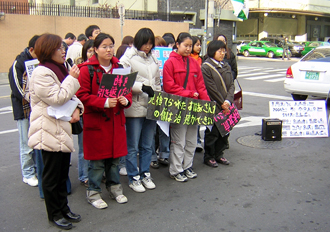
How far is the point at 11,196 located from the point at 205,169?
2.68 m

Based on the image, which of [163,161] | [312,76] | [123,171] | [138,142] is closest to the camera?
[138,142]

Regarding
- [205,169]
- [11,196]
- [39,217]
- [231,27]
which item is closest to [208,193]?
[205,169]

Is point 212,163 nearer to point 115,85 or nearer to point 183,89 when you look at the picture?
point 183,89

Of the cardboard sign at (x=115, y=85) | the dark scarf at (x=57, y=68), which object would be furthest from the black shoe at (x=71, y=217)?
the dark scarf at (x=57, y=68)

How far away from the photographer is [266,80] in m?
16.7

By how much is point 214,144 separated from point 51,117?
287 centimetres

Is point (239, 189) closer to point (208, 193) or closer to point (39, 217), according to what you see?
point (208, 193)

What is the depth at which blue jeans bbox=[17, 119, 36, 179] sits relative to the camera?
15.9 ft

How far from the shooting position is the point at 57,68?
3615mm

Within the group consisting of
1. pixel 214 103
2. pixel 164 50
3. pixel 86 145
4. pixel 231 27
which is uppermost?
pixel 231 27

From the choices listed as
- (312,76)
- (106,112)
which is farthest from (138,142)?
(312,76)

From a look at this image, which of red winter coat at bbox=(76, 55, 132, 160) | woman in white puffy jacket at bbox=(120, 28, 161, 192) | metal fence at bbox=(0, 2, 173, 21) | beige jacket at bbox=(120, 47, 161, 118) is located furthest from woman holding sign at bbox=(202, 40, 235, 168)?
metal fence at bbox=(0, 2, 173, 21)

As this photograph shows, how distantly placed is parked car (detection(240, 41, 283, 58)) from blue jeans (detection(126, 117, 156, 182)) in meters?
29.7

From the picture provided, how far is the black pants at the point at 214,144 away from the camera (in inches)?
221
